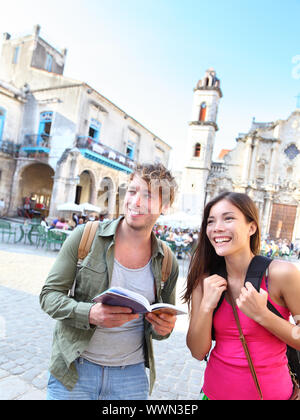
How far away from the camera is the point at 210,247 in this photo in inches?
70.1

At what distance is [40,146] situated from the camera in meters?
18.5

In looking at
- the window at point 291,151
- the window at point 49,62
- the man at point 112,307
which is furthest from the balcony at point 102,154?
the man at point 112,307

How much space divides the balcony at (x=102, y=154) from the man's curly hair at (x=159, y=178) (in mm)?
16999

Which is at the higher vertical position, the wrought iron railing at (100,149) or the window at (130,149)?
the window at (130,149)

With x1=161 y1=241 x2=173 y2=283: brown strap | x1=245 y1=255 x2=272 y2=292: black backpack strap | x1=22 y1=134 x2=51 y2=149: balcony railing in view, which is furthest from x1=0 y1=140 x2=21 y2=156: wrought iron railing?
x1=245 y1=255 x2=272 y2=292: black backpack strap

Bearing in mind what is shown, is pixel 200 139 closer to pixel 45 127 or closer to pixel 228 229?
pixel 45 127

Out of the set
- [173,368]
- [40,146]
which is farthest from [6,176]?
[173,368]

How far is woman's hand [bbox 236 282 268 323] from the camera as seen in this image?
1.34 m

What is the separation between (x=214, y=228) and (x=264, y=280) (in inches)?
15.4

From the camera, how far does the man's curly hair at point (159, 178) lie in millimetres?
1611

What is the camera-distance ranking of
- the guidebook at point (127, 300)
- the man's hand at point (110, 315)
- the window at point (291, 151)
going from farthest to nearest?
the window at point (291, 151)
the man's hand at point (110, 315)
the guidebook at point (127, 300)

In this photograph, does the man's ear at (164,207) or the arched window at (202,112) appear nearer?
the man's ear at (164,207)

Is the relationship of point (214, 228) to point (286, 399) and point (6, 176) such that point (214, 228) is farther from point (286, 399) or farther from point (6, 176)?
point (6, 176)

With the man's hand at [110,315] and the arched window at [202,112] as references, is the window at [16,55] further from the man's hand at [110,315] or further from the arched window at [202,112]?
the man's hand at [110,315]
